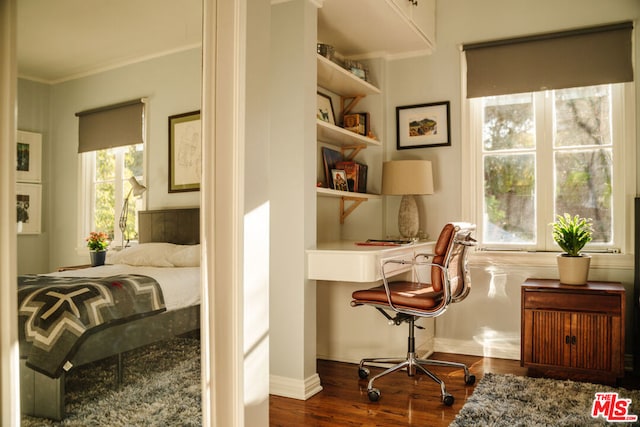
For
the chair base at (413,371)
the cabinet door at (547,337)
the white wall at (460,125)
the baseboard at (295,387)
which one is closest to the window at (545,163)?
the white wall at (460,125)

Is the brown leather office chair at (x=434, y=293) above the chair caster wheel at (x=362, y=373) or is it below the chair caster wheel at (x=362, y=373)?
above

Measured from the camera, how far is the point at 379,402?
2.97 metres

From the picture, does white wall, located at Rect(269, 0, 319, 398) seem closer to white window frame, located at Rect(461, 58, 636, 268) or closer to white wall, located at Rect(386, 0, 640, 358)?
white wall, located at Rect(386, 0, 640, 358)

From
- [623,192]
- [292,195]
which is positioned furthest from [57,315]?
[623,192]

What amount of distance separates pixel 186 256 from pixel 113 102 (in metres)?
0.58

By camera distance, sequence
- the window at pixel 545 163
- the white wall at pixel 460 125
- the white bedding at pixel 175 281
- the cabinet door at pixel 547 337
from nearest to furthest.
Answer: the white bedding at pixel 175 281 → the cabinet door at pixel 547 337 → the window at pixel 545 163 → the white wall at pixel 460 125

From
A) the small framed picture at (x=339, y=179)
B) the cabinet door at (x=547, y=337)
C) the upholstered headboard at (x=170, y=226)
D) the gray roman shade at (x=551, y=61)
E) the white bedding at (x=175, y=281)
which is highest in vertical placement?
the gray roman shade at (x=551, y=61)

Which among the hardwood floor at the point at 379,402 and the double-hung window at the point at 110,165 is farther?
the hardwood floor at the point at 379,402

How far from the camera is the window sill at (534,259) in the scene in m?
3.62

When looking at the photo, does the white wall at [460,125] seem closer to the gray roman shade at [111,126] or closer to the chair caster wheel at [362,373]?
the chair caster wheel at [362,373]

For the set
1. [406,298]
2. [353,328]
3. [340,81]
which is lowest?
[353,328]

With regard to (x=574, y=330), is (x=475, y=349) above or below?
below

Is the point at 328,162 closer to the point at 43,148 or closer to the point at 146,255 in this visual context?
the point at 146,255

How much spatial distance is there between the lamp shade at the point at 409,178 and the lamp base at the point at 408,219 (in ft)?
0.55
